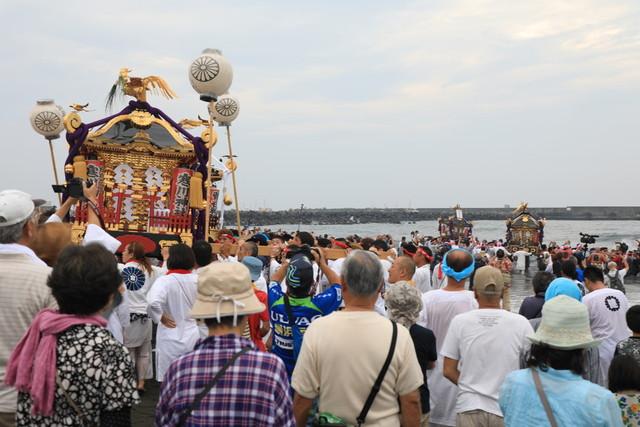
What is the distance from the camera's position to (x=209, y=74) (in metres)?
10.5

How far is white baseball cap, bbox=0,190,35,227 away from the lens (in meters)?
3.32

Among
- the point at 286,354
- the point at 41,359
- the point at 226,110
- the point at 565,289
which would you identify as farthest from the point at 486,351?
the point at 226,110

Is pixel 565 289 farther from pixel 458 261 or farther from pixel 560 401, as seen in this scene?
pixel 560 401

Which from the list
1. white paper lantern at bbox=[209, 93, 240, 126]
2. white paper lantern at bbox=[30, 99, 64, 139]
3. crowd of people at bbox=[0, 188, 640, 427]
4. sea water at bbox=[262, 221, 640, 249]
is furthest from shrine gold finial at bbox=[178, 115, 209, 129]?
sea water at bbox=[262, 221, 640, 249]

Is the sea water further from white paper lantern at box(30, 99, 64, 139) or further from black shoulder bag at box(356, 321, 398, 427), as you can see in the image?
black shoulder bag at box(356, 321, 398, 427)

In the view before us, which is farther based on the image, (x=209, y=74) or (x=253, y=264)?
(x=209, y=74)

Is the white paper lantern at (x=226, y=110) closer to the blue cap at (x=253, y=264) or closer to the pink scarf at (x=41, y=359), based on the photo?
the blue cap at (x=253, y=264)

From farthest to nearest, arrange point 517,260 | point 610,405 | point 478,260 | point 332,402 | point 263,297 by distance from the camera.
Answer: point 517,260 → point 478,260 → point 263,297 → point 332,402 → point 610,405

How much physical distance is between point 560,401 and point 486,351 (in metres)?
1.10

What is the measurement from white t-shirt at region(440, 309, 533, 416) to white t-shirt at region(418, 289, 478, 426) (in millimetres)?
960

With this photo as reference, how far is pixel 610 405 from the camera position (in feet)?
9.10

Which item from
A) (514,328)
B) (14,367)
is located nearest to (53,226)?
(14,367)

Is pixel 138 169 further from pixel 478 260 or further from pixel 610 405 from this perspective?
pixel 610 405

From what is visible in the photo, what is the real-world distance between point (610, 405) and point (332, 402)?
130 centimetres
